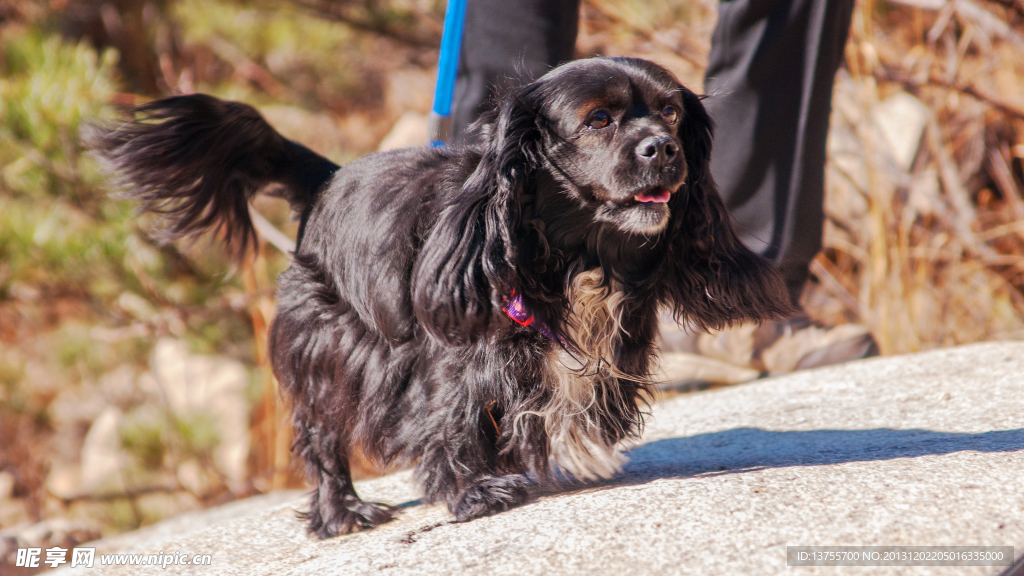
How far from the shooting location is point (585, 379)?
2145mm

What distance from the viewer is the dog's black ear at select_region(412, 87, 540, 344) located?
1.97 m

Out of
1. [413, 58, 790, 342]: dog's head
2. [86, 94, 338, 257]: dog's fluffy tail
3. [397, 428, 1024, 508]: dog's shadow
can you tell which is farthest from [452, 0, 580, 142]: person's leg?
[397, 428, 1024, 508]: dog's shadow

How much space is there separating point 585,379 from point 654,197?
492mm

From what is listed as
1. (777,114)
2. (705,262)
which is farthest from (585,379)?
(777,114)

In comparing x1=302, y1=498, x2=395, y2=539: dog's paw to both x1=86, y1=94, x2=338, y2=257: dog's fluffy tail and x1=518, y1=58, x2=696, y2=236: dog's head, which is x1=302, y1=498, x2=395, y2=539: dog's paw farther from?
x1=518, y1=58, x2=696, y2=236: dog's head

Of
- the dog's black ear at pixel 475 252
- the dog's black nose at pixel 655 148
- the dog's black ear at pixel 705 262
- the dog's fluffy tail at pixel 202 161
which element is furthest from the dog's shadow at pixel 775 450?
the dog's fluffy tail at pixel 202 161

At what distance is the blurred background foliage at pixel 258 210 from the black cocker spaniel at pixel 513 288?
1.88 feet

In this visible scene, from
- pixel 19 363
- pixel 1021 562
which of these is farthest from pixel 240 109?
pixel 19 363

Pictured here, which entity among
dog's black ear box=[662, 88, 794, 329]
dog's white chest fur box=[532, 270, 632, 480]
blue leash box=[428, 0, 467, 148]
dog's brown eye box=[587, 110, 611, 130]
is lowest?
dog's white chest fur box=[532, 270, 632, 480]

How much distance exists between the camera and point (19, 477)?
6328mm

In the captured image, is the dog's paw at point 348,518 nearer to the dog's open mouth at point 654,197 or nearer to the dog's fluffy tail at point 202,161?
the dog's fluffy tail at point 202,161

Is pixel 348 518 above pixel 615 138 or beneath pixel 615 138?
beneath

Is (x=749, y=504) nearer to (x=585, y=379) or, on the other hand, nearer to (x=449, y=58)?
(x=585, y=379)

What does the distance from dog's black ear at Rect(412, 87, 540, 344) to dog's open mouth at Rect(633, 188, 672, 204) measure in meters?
0.29
